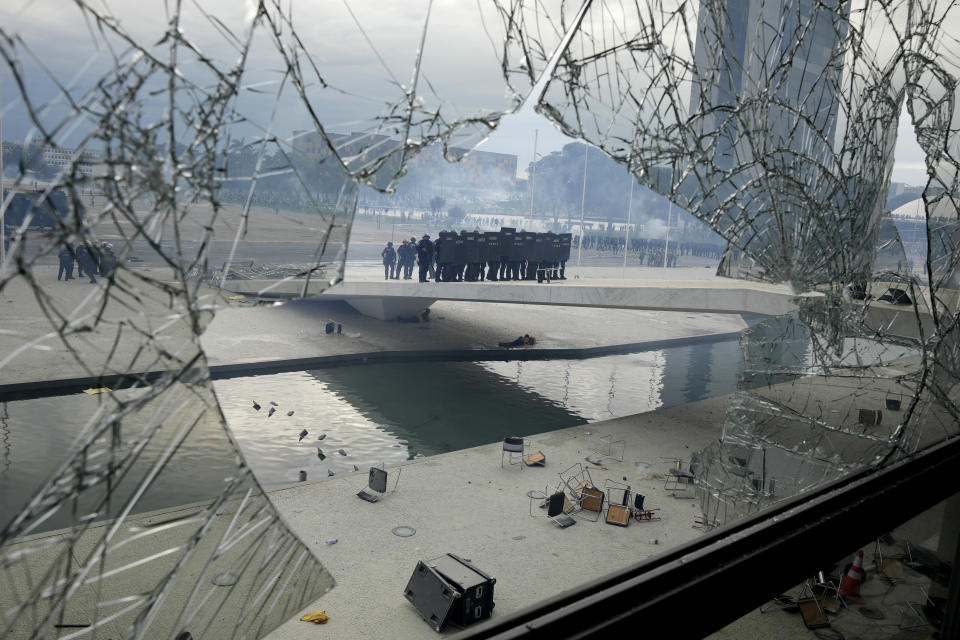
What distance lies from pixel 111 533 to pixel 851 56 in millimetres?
1688

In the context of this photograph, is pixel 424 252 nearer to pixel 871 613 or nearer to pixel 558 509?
pixel 558 509

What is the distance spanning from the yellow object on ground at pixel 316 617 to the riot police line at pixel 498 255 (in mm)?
4794

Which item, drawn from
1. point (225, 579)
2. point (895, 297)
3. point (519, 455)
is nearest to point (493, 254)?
point (519, 455)

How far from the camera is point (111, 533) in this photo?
21.6 inches

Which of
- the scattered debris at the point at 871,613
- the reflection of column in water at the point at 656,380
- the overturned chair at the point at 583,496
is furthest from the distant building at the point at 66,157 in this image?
the reflection of column in water at the point at 656,380

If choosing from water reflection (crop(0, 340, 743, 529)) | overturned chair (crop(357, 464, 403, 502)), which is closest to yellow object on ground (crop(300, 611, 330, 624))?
water reflection (crop(0, 340, 743, 529))

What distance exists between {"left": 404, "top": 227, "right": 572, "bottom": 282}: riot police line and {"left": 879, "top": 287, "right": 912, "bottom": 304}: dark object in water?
529 centimetres

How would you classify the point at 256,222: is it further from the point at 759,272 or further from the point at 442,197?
the point at 442,197

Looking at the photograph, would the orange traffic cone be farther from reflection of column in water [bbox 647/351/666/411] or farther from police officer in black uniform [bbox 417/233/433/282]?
police officer in black uniform [bbox 417/233/433/282]

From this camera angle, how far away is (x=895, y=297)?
173 cm

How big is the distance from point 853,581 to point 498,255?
17.3 ft

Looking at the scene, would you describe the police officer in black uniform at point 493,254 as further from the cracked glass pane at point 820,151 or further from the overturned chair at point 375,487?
the cracked glass pane at point 820,151

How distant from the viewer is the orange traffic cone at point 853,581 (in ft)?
7.82

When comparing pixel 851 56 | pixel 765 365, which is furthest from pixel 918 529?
pixel 851 56
